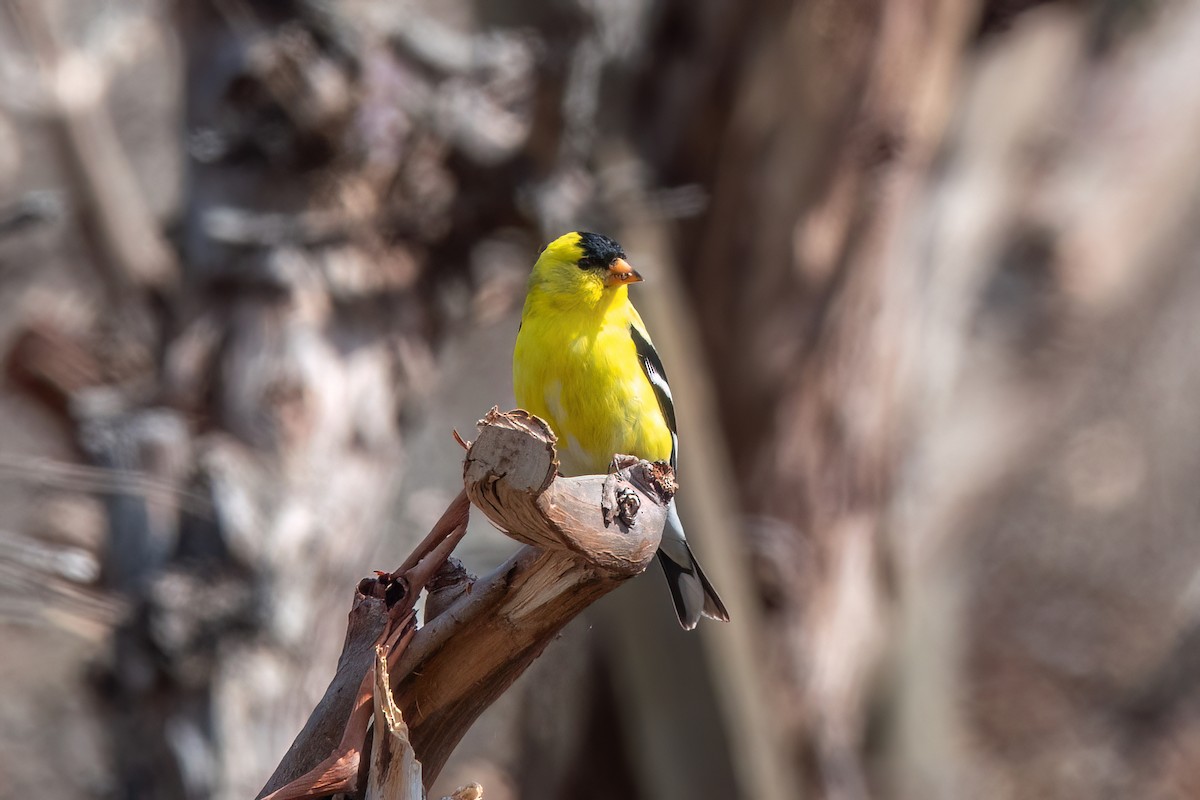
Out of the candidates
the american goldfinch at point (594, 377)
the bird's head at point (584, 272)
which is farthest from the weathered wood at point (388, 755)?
the bird's head at point (584, 272)

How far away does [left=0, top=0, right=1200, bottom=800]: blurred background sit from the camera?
4066 millimetres

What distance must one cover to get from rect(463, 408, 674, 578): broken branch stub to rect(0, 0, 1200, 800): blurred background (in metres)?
1.32

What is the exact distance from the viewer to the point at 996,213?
595 cm

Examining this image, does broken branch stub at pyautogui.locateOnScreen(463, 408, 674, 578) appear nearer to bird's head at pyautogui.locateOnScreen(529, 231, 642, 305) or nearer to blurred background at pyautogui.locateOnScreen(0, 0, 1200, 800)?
bird's head at pyautogui.locateOnScreen(529, 231, 642, 305)

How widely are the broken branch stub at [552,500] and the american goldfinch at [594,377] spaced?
2.66 ft

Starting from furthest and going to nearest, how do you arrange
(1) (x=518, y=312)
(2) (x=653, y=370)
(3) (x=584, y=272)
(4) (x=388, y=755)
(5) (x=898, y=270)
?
(5) (x=898, y=270) < (1) (x=518, y=312) < (2) (x=653, y=370) < (3) (x=584, y=272) < (4) (x=388, y=755)

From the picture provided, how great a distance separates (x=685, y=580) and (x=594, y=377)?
0.46 m

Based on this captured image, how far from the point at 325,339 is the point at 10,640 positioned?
3.96 metres

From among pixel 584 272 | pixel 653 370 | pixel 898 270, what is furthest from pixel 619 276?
pixel 898 270

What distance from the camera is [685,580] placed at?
8.57ft

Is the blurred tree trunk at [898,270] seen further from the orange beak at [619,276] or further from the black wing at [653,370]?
the orange beak at [619,276]

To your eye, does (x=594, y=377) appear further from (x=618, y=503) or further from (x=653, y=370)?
(x=618, y=503)

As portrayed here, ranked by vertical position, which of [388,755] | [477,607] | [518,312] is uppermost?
[518,312]

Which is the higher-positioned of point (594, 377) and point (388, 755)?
point (594, 377)
